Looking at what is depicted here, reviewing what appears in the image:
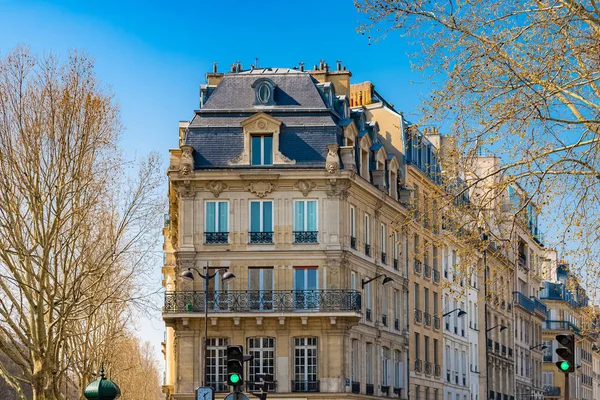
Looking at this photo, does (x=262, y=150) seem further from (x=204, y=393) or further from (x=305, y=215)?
(x=204, y=393)

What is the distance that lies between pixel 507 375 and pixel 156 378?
181 ft

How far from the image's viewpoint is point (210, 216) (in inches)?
1778

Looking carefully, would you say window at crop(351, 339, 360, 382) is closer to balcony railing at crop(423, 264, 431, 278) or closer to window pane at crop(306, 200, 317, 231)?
window pane at crop(306, 200, 317, 231)

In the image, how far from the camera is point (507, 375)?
7150 cm

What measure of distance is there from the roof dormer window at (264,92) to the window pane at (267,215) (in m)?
3.79

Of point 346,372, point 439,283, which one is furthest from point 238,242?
point 439,283

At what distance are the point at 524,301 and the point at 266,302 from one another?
122 feet

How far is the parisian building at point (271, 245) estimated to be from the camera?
44281mm

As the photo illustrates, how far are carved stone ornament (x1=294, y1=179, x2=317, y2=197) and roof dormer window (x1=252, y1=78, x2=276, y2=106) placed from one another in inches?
129

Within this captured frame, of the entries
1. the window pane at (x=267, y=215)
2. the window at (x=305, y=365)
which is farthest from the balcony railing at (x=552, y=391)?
the window pane at (x=267, y=215)

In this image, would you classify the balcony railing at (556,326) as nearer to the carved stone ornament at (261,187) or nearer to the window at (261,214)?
the window at (261,214)

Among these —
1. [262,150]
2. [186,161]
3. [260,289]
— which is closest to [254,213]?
[262,150]

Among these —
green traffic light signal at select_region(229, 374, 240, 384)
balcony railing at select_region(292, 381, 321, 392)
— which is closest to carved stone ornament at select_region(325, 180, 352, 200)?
balcony railing at select_region(292, 381, 321, 392)

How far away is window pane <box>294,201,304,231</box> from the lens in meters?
45.1
